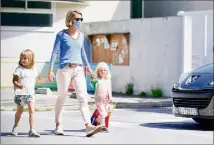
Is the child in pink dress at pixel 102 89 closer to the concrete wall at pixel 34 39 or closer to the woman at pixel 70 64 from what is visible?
the woman at pixel 70 64

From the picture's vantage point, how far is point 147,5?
1172 inches

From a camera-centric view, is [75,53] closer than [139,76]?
Yes

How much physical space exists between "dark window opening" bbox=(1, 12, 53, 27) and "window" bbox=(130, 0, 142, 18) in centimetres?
492

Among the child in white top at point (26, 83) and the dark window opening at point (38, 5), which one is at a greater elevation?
the dark window opening at point (38, 5)

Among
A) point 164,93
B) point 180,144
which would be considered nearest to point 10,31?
point 164,93

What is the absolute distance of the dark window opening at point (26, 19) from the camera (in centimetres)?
2427

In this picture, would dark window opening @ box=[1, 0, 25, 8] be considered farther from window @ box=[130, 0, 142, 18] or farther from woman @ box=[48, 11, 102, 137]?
woman @ box=[48, 11, 102, 137]

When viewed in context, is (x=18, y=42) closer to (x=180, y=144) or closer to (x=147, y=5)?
(x=147, y=5)

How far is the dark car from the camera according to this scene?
1116 centimetres

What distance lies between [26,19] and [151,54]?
549 centimetres

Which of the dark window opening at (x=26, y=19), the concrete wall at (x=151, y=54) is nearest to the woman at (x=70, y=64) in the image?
the concrete wall at (x=151, y=54)

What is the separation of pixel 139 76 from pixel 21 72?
12309 mm

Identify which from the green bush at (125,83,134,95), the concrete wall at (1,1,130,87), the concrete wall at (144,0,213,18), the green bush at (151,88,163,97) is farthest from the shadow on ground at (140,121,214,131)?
the concrete wall at (144,0,213,18)

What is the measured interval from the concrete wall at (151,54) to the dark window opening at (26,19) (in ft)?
8.89
